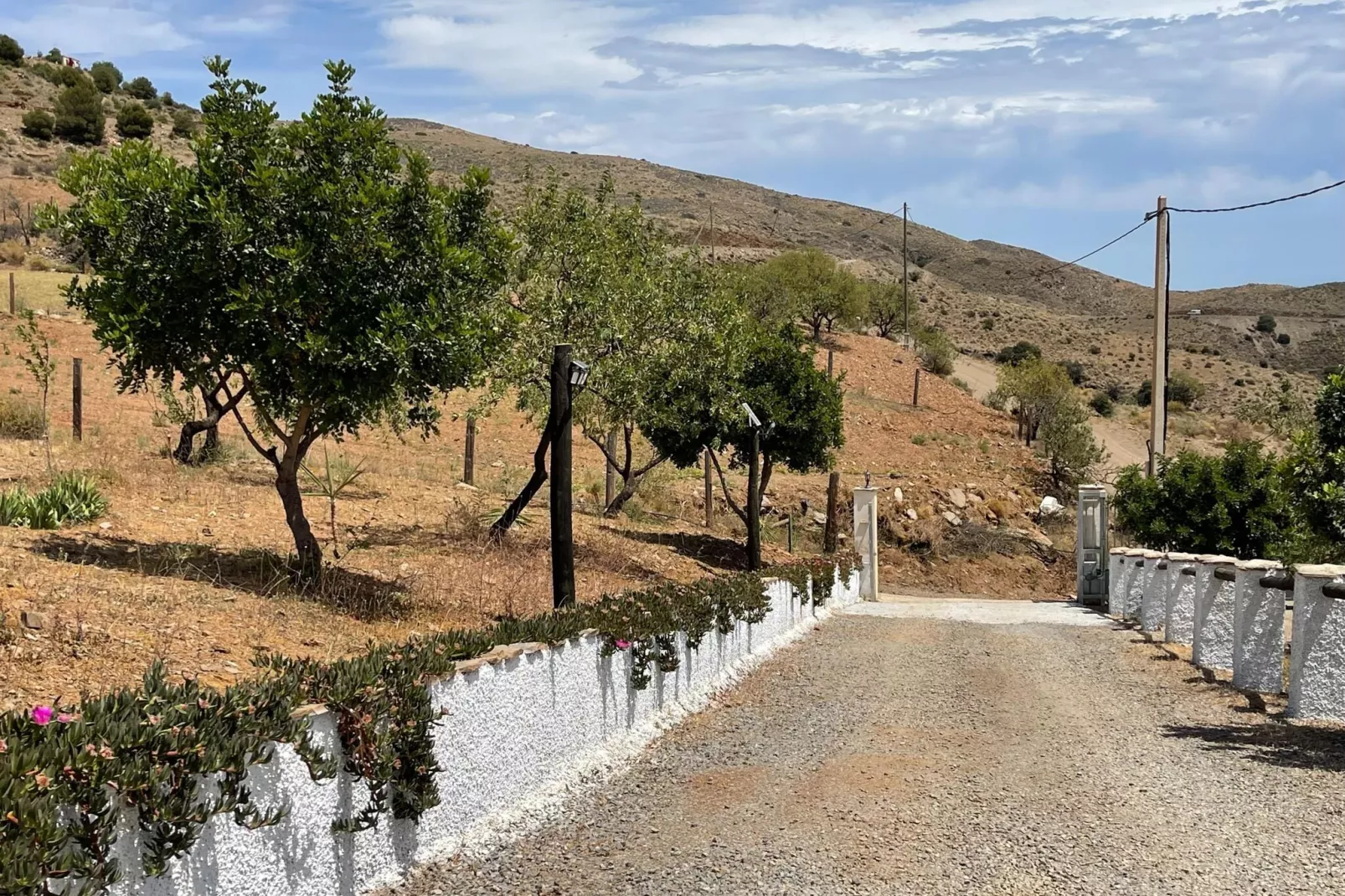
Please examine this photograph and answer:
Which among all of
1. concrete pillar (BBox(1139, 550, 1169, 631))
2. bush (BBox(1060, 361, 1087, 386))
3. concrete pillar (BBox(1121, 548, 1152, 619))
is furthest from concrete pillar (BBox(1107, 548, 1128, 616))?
bush (BBox(1060, 361, 1087, 386))

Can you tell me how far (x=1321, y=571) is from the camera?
1041 cm

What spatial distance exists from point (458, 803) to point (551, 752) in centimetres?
147

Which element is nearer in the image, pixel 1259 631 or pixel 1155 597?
pixel 1259 631

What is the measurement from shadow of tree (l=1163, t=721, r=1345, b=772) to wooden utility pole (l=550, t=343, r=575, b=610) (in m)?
5.78

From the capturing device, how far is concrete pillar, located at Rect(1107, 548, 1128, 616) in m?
25.0

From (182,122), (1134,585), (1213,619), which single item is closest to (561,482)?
(1213,619)

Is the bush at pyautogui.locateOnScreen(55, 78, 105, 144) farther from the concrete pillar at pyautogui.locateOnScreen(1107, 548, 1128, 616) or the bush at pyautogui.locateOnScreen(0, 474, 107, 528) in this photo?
the bush at pyautogui.locateOnScreen(0, 474, 107, 528)

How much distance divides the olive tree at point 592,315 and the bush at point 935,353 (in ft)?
136

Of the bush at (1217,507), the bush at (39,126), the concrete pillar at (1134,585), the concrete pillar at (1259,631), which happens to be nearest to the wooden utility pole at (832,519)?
the bush at (1217,507)

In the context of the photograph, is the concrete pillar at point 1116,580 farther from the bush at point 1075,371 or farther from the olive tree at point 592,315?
the bush at point 1075,371

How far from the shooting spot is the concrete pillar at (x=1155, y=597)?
65.0 feet

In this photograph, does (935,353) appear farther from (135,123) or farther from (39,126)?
(39,126)

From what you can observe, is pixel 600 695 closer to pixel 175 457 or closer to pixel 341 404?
pixel 341 404

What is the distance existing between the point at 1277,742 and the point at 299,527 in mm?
9350
